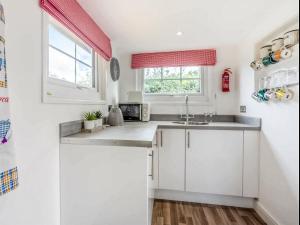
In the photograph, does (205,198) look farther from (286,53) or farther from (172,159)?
(286,53)

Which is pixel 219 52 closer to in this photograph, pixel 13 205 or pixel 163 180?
pixel 163 180

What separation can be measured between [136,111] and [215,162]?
115 cm

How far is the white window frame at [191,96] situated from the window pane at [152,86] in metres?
0.05

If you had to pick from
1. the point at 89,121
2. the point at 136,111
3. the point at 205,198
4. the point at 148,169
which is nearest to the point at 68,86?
the point at 89,121

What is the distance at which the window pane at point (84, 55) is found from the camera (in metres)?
1.62

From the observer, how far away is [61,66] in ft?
4.41

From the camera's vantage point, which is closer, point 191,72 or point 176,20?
point 176,20

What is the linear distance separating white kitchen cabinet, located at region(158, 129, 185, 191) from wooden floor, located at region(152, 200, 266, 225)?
0.19 meters

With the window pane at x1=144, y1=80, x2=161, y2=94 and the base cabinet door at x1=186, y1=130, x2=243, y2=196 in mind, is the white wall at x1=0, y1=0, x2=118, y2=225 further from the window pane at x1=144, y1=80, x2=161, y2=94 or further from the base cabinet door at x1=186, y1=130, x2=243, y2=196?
the window pane at x1=144, y1=80, x2=161, y2=94

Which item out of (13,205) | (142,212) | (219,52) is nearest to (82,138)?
(13,205)

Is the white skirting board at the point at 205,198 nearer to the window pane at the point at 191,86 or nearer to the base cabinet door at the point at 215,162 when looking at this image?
the base cabinet door at the point at 215,162

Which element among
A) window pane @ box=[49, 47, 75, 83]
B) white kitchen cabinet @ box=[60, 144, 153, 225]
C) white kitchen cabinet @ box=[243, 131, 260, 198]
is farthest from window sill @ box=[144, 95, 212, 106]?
white kitchen cabinet @ box=[60, 144, 153, 225]

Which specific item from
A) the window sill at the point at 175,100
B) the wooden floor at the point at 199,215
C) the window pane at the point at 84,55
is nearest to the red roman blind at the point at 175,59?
the window sill at the point at 175,100

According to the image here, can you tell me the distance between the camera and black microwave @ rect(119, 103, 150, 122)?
2260 mm
